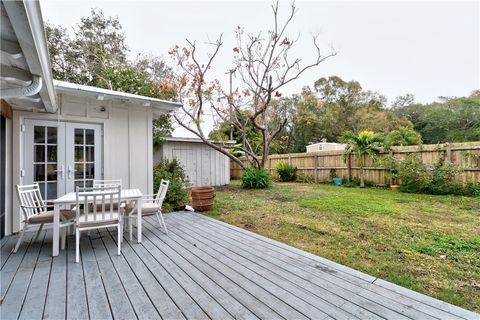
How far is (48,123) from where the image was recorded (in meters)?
4.25

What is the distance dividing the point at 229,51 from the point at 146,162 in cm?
589

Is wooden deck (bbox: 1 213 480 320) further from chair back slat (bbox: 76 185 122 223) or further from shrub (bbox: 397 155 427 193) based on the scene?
shrub (bbox: 397 155 427 193)

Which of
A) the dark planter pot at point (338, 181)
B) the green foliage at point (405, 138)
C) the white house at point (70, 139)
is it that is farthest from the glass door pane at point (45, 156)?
the green foliage at point (405, 138)

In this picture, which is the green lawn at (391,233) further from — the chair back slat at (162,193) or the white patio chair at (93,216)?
the white patio chair at (93,216)

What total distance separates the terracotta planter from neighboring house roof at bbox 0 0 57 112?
334 cm

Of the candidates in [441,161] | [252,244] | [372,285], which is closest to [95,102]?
[252,244]

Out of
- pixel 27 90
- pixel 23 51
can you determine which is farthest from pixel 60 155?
pixel 23 51

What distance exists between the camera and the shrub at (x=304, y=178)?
38.2 ft

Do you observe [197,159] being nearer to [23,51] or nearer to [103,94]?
[103,94]

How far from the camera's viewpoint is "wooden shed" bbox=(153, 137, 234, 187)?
9910 mm

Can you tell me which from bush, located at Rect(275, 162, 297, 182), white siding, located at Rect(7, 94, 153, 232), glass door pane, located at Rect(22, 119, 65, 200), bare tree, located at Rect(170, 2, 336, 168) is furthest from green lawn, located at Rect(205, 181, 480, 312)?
bush, located at Rect(275, 162, 297, 182)

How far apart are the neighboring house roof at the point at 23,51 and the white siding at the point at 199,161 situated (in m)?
6.85

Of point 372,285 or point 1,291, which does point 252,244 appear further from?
point 1,291

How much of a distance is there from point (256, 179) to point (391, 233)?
234 inches
